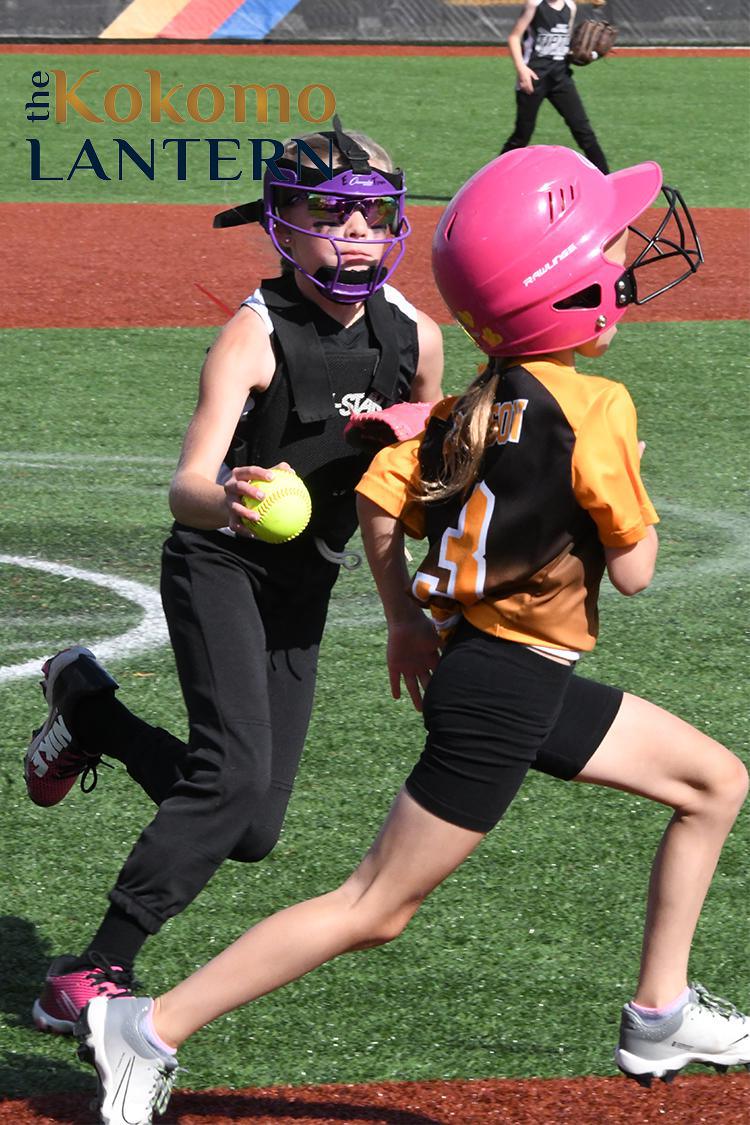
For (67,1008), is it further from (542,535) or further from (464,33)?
(464,33)

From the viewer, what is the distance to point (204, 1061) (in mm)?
3789

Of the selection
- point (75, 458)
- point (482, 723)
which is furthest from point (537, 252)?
point (75, 458)

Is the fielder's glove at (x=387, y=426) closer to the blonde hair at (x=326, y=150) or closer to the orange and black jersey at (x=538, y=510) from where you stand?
the orange and black jersey at (x=538, y=510)

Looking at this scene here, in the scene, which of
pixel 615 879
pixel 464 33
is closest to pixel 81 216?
pixel 615 879

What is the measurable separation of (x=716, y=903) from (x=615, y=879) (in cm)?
27

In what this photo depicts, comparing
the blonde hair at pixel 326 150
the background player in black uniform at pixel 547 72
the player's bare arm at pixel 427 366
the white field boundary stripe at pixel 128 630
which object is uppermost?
the blonde hair at pixel 326 150

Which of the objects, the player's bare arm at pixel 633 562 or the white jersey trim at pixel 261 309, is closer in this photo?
the player's bare arm at pixel 633 562

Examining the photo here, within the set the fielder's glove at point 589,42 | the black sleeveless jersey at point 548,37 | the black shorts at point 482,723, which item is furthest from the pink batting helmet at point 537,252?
the black sleeveless jersey at point 548,37

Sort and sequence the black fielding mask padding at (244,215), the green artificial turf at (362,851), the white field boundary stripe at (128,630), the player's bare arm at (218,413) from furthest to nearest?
the white field boundary stripe at (128,630) < the black fielding mask padding at (244,215) < the green artificial turf at (362,851) < the player's bare arm at (218,413)

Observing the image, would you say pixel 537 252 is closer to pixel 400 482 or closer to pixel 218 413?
pixel 400 482

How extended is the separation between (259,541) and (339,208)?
77 cm

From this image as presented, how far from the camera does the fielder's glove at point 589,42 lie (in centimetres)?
1709

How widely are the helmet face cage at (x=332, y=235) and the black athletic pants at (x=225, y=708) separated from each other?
576 mm

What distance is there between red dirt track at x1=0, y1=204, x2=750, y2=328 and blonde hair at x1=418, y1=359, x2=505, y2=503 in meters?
7.77
